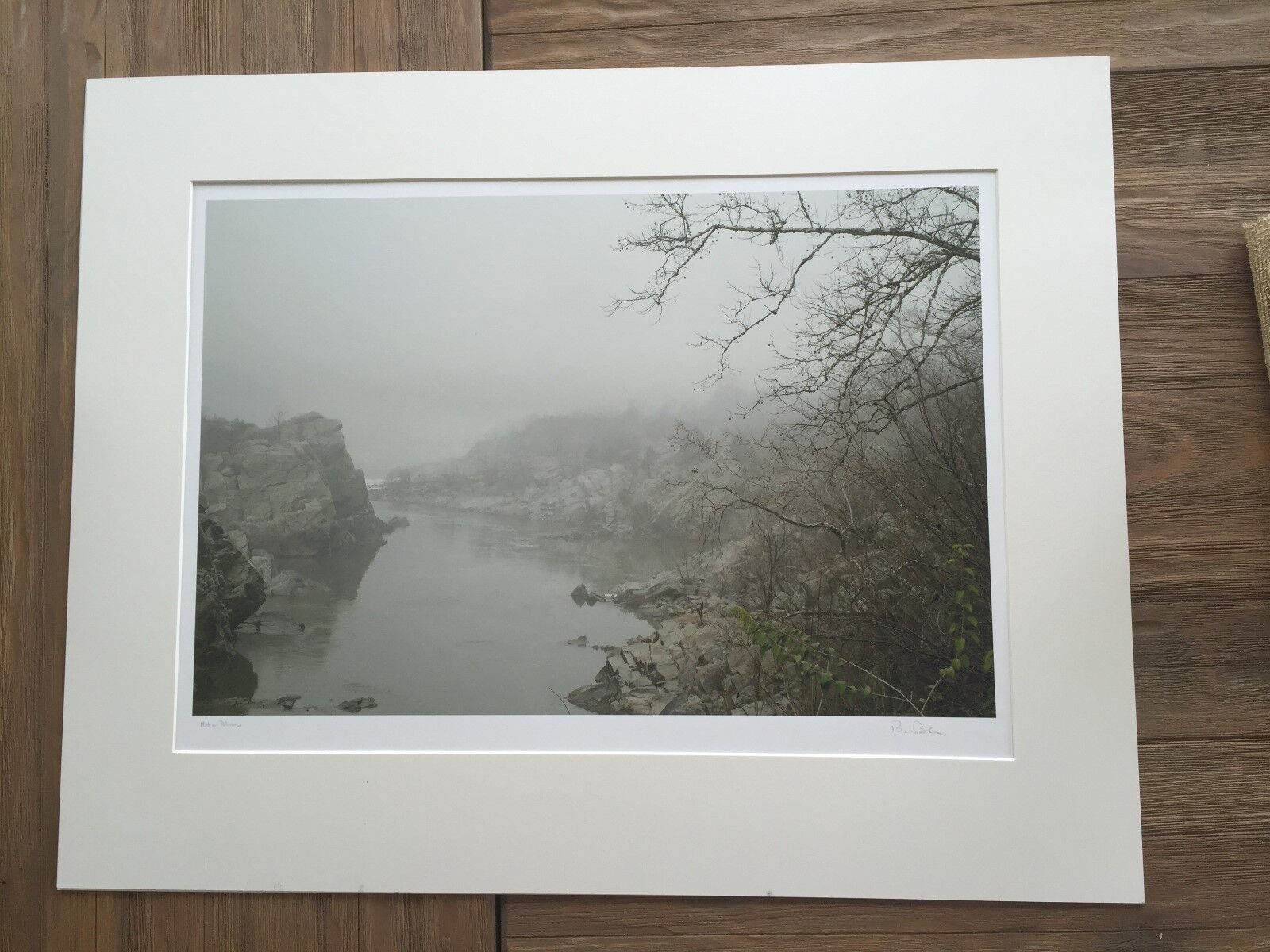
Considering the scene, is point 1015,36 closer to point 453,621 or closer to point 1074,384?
point 1074,384

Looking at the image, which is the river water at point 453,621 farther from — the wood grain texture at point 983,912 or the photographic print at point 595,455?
the wood grain texture at point 983,912

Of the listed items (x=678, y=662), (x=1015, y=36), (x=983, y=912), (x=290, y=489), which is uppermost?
(x=1015, y=36)

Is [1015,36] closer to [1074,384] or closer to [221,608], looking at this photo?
[1074,384]

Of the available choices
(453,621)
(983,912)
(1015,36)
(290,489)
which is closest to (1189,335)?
(1015,36)

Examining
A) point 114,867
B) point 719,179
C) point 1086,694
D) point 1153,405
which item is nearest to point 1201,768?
point 1086,694

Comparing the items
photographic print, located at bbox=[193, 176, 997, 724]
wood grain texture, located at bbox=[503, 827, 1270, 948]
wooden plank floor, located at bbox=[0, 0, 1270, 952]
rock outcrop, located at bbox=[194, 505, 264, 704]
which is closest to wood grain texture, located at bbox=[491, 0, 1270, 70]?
wooden plank floor, located at bbox=[0, 0, 1270, 952]

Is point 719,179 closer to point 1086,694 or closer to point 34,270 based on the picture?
point 1086,694

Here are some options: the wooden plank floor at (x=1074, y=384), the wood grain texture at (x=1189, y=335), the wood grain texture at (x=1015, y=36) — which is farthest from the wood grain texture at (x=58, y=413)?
the wood grain texture at (x=1189, y=335)

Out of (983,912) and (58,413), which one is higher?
(58,413)
